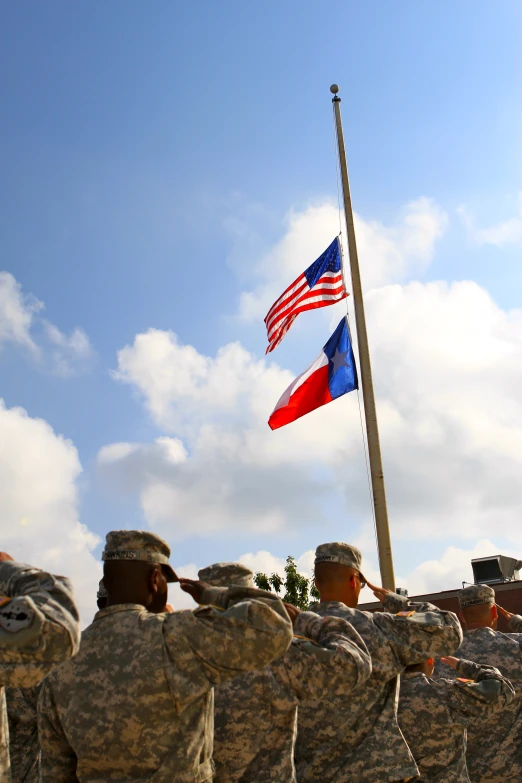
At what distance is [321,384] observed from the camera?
40.1ft

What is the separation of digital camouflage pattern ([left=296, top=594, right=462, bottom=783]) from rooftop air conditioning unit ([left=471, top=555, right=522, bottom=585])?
75.6 ft

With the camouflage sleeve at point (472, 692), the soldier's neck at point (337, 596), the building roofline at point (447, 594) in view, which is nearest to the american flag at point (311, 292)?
the camouflage sleeve at point (472, 692)

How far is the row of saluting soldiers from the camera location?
10.4ft

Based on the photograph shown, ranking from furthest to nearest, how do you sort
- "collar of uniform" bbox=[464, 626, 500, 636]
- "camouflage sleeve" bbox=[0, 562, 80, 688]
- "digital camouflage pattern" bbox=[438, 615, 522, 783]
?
"collar of uniform" bbox=[464, 626, 500, 636] → "digital camouflage pattern" bbox=[438, 615, 522, 783] → "camouflage sleeve" bbox=[0, 562, 80, 688]

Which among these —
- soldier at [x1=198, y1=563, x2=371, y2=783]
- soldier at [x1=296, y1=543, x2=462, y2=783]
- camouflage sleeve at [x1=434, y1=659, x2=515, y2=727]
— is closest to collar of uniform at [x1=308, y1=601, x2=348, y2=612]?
soldier at [x1=296, y1=543, x2=462, y2=783]

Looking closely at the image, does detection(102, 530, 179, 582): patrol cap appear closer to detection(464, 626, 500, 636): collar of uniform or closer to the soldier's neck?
the soldier's neck

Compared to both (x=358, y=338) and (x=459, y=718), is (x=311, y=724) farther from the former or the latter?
(x=358, y=338)

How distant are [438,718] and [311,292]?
27.0ft

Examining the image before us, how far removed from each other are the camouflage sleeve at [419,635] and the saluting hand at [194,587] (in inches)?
62.4

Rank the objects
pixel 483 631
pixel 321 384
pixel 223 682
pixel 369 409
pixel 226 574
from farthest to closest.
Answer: pixel 321 384 < pixel 369 409 < pixel 483 631 < pixel 226 574 < pixel 223 682

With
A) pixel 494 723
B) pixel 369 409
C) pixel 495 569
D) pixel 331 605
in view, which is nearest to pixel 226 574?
pixel 331 605

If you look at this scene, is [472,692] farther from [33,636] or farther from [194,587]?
[33,636]

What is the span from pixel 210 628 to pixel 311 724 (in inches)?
74.7

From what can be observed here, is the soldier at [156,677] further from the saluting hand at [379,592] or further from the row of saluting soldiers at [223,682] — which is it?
the saluting hand at [379,592]
